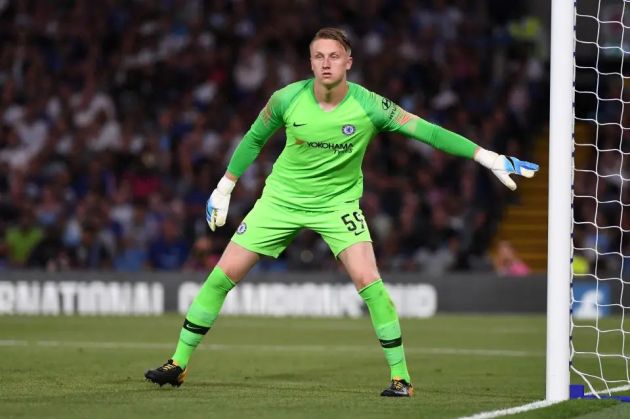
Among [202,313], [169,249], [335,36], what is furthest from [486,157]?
[169,249]

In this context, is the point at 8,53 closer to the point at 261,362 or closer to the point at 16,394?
the point at 261,362

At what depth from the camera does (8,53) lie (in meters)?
23.7

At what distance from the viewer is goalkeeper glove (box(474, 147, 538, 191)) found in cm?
815

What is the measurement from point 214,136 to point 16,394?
548 inches

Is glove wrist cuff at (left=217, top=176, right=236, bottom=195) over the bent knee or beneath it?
over

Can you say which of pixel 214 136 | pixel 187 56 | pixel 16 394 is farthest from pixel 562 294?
pixel 187 56

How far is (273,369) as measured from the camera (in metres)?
10.8

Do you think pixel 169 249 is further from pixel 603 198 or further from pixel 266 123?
pixel 266 123

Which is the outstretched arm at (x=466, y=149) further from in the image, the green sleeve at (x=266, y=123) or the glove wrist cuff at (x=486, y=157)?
the green sleeve at (x=266, y=123)

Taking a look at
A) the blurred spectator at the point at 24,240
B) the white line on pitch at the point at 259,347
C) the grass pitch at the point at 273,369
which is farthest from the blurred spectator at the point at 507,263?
the blurred spectator at the point at 24,240

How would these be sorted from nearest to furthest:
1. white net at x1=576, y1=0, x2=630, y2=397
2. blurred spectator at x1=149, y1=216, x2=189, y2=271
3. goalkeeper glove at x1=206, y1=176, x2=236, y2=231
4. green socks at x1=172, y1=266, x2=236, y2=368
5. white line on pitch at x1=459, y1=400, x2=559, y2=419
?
white line on pitch at x1=459, y1=400, x2=559, y2=419
green socks at x1=172, y1=266, x2=236, y2=368
goalkeeper glove at x1=206, y1=176, x2=236, y2=231
white net at x1=576, y1=0, x2=630, y2=397
blurred spectator at x1=149, y1=216, x2=189, y2=271

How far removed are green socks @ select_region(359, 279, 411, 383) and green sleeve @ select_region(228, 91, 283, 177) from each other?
124 cm

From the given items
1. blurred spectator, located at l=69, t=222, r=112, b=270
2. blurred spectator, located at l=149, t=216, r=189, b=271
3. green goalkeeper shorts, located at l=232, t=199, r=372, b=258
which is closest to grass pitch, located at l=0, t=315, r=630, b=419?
green goalkeeper shorts, located at l=232, t=199, r=372, b=258

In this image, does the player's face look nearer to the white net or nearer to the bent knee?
the bent knee
